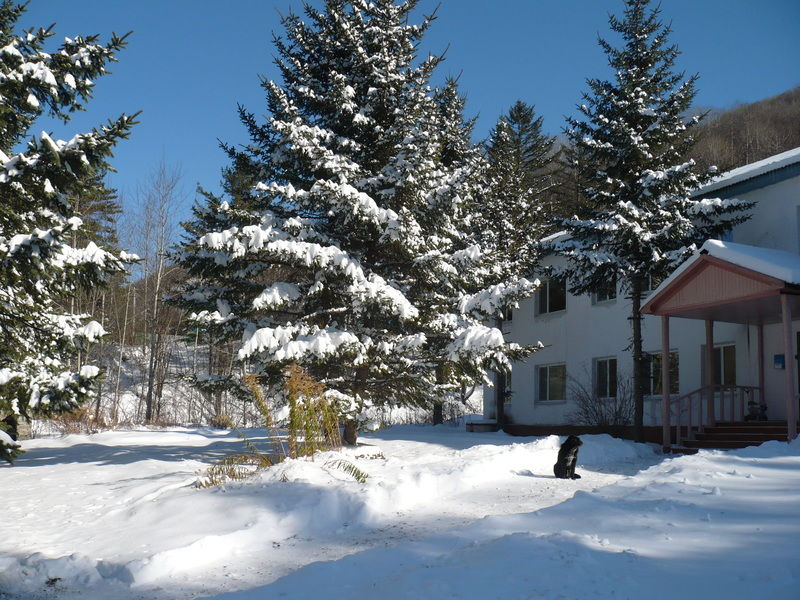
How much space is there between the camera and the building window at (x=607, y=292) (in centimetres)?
1731

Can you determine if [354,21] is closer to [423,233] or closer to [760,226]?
[423,233]

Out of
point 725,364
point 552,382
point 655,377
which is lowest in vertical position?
point 552,382

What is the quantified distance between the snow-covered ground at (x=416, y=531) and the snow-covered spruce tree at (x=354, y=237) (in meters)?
2.24

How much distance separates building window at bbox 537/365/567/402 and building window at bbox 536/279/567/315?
6.55ft

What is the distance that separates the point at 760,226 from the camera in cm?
1579

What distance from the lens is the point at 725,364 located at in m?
16.5

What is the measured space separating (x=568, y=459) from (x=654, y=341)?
9.20 meters

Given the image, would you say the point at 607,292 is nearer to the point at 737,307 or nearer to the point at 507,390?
the point at 737,307

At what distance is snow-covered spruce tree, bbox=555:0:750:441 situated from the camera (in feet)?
52.2

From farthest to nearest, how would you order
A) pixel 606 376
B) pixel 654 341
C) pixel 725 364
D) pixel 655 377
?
pixel 606 376 → pixel 655 377 → pixel 654 341 → pixel 725 364

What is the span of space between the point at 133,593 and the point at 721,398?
13448mm

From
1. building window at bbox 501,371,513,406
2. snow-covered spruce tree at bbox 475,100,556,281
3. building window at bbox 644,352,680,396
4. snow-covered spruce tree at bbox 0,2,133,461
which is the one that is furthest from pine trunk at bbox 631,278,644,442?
snow-covered spruce tree at bbox 0,2,133,461

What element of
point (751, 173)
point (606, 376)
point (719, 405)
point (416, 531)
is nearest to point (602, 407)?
point (606, 376)

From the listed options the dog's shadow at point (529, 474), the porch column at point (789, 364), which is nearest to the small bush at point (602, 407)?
the porch column at point (789, 364)
